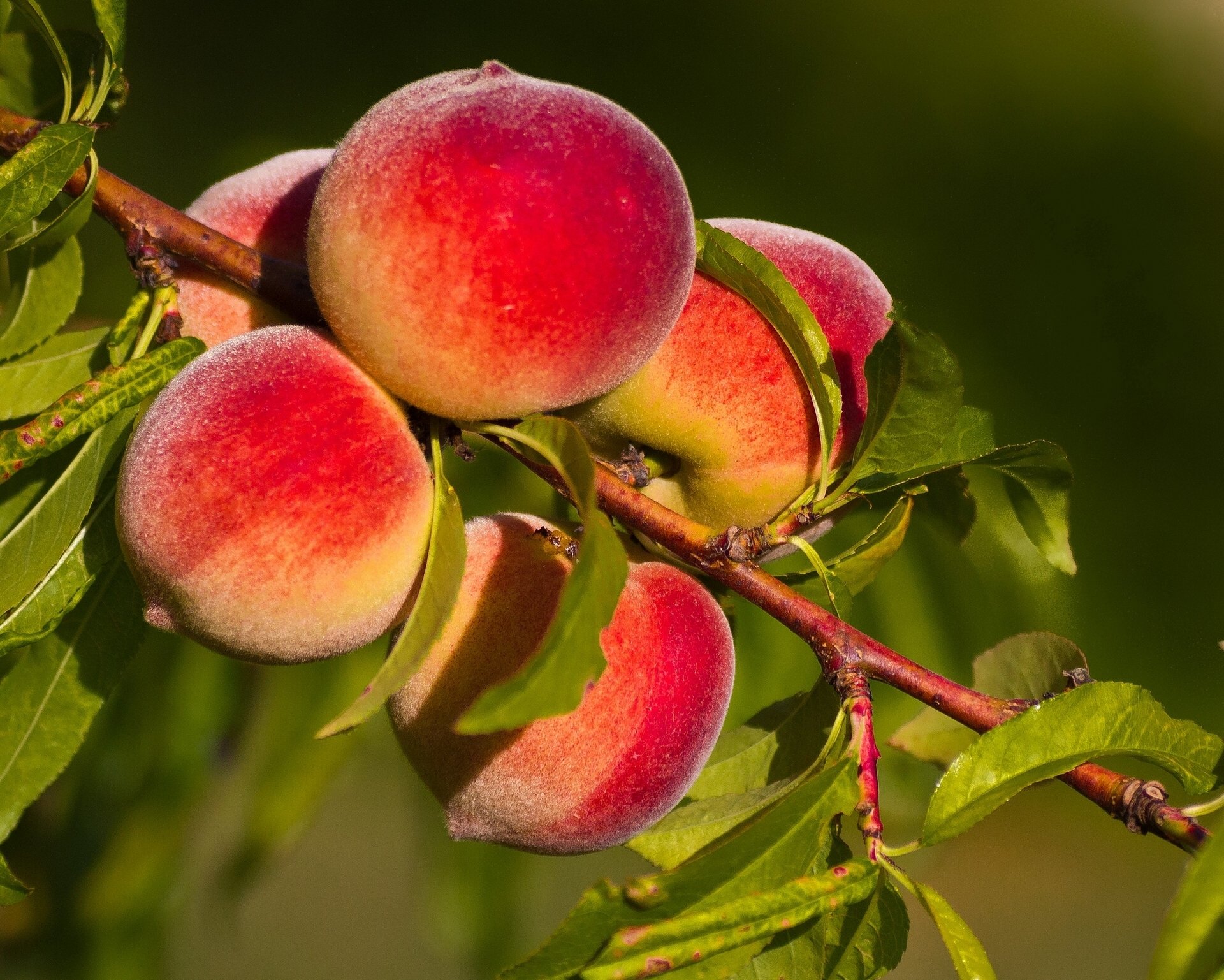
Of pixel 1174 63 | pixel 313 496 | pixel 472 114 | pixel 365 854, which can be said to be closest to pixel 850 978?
pixel 313 496

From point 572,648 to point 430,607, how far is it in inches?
7.2

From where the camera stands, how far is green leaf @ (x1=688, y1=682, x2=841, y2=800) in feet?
3.94

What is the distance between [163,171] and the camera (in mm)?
2004

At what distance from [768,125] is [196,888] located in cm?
175

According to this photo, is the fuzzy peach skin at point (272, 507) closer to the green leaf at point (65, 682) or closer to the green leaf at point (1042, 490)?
the green leaf at point (65, 682)

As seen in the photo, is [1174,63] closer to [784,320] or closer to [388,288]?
[784,320]

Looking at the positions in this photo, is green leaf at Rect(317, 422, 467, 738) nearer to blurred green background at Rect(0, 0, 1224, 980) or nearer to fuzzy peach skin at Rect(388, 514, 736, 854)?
fuzzy peach skin at Rect(388, 514, 736, 854)

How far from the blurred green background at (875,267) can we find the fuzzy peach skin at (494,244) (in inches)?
31.9

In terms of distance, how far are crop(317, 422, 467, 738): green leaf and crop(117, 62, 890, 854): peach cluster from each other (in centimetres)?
2

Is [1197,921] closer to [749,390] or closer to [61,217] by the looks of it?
[749,390]

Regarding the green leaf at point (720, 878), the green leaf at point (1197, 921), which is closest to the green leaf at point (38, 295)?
the green leaf at point (720, 878)

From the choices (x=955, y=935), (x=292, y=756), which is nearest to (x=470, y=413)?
(x=955, y=935)

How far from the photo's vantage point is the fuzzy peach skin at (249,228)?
116 cm

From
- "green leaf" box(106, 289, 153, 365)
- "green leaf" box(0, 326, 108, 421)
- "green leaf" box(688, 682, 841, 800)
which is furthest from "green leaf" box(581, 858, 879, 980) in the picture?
"green leaf" box(0, 326, 108, 421)
